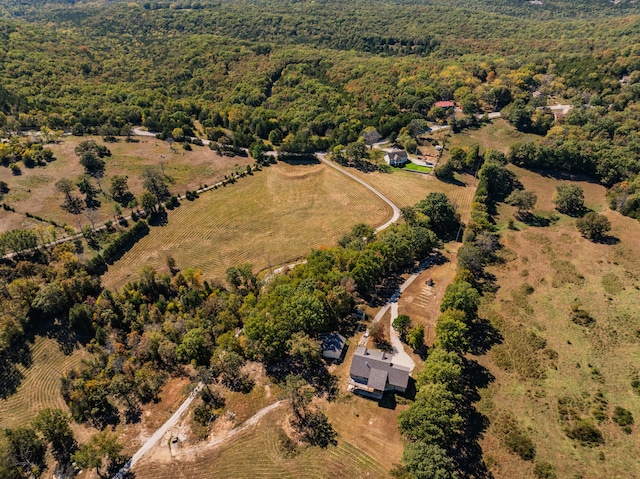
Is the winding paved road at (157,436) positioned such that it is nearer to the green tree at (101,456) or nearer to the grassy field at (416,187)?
the green tree at (101,456)

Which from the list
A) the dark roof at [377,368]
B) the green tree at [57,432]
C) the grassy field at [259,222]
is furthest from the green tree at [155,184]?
the dark roof at [377,368]

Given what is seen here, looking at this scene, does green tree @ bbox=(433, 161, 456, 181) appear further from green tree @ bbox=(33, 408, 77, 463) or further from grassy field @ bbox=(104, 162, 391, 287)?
green tree @ bbox=(33, 408, 77, 463)

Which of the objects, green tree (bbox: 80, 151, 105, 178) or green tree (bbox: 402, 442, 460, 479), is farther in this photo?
green tree (bbox: 80, 151, 105, 178)

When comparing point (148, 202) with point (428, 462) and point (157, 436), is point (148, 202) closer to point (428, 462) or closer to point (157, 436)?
point (157, 436)

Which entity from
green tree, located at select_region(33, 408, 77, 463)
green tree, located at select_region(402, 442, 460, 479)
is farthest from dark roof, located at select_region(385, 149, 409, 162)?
green tree, located at select_region(33, 408, 77, 463)

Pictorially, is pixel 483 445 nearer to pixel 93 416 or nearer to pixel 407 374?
pixel 407 374

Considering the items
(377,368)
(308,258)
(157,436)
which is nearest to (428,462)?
(377,368)

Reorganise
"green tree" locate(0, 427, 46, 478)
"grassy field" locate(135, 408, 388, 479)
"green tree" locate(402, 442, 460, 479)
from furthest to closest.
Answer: "green tree" locate(0, 427, 46, 478) < "grassy field" locate(135, 408, 388, 479) < "green tree" locate(402, 442, 460, 479)
